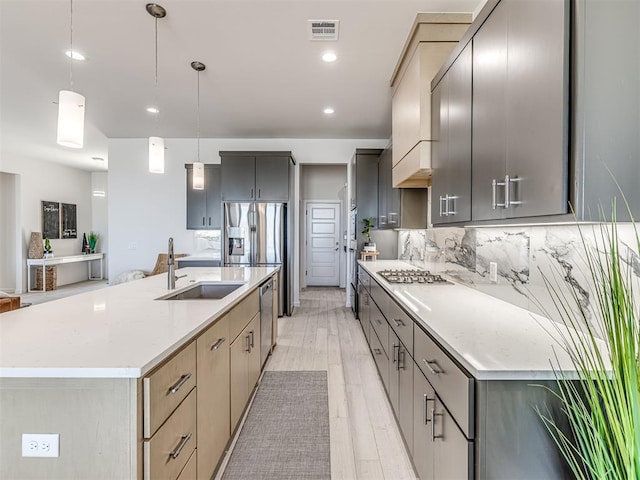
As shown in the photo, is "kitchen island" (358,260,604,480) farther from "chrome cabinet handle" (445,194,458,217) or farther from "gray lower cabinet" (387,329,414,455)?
"chrome cabinet handle" (445,194,458,217)

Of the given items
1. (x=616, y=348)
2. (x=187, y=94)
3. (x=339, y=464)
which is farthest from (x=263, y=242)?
(x=616, y=348)

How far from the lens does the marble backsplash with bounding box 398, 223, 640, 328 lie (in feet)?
4.09

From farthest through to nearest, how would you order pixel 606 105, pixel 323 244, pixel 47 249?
1. pixel 323 244
2. pixel 47 249
3. pixel 606 105

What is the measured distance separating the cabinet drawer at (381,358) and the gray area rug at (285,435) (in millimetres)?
488

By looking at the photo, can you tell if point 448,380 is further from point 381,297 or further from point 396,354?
point 381,297

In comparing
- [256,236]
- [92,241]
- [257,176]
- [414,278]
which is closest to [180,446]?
[414,278]

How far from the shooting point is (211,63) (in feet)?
10.5

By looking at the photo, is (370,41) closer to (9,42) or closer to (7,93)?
(9,42)

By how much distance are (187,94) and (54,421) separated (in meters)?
3.81

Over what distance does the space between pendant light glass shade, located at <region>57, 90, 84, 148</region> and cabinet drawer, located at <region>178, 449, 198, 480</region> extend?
65.5 inches

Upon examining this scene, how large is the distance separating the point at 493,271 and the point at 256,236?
12.0 feet

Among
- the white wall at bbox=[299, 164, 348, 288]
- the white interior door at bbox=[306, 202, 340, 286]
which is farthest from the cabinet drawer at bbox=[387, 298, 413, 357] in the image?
the white interior door at bbox=[306, 202, 340, 286]

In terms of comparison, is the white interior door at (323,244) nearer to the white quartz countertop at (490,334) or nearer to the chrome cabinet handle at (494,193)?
the white quartz countertop at (490,334)

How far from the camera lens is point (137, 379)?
1007 millimetres
